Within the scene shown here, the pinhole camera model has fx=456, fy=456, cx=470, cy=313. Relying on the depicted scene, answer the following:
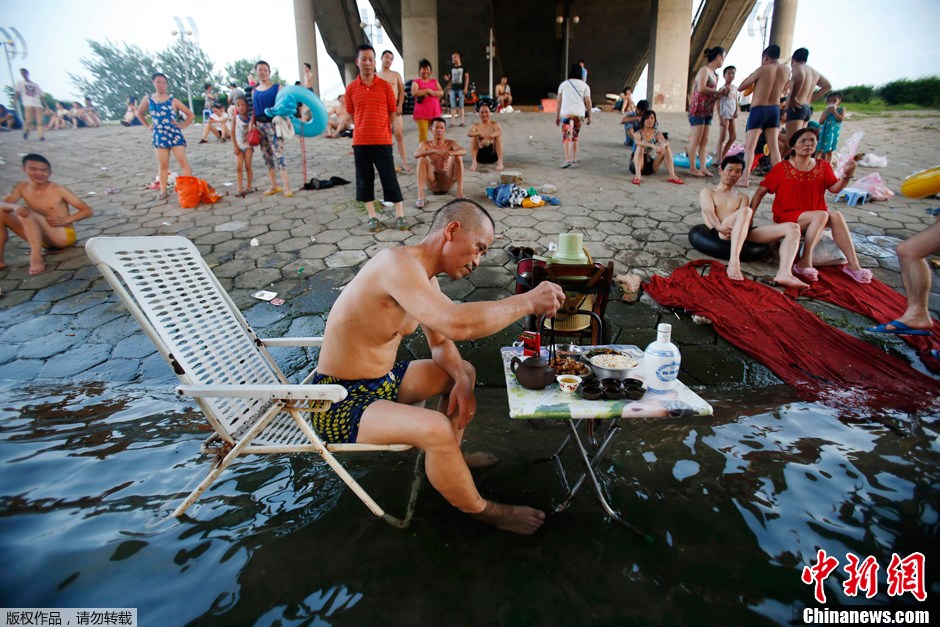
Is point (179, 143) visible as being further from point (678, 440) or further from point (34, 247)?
point (678, 440)

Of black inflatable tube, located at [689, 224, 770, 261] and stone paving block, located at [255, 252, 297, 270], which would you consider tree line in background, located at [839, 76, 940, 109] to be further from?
stone paving block, located at [255, 252, 297, 270]

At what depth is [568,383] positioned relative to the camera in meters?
2.05

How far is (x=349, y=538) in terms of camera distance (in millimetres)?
2117

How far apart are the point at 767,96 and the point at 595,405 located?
689cm

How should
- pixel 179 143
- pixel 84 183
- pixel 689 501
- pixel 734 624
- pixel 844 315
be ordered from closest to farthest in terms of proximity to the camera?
pixel 734 624, pixel 689 501, pixel 844 315, pixel 179 143, pixel 84 183

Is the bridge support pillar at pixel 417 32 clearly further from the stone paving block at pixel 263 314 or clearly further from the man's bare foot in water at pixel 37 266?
the stone paving block at pixel 263 314

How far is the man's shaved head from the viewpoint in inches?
82.3

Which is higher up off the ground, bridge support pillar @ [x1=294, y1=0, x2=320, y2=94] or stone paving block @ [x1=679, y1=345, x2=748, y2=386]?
bridge support pillar @ [x1=294, y1=0, x2=320, y2=94]

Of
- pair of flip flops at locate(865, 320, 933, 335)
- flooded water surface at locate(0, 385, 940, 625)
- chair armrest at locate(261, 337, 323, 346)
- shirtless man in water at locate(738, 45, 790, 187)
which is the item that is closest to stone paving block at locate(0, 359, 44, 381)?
flooded water surface at locate(0, 385, 940, 625)

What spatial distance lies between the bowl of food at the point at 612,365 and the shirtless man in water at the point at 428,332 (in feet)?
1.47

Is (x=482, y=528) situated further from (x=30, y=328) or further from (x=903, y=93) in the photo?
(x=903, y=93)

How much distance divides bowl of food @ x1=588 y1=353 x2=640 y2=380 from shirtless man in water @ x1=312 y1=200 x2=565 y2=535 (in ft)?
1.47

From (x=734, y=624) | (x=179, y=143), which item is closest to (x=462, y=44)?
(x=179, y=143)

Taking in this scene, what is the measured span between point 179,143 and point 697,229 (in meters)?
7.90
